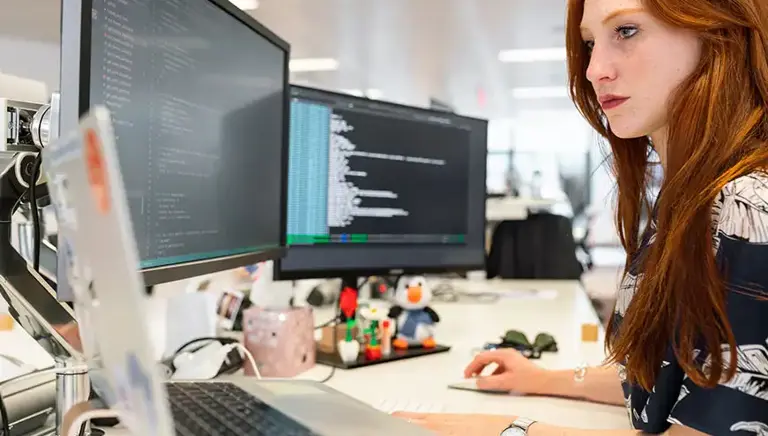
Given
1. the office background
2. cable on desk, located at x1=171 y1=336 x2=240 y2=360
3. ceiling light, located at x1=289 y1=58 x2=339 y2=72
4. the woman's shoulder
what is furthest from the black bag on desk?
ceiling light, located at x1=289 y1=58 x2=339 y2=72

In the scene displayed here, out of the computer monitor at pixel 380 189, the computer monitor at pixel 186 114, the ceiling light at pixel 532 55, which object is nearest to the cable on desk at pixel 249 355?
the computer monitor at pixel 186 114

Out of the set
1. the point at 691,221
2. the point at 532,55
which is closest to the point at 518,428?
the point at 691,221

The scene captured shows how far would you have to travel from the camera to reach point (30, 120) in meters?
0.69

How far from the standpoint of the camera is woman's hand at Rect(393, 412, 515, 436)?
74 centimetres

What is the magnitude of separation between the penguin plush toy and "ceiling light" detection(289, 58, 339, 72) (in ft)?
18.1

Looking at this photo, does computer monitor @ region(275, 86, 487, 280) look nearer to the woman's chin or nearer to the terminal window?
the terminal window

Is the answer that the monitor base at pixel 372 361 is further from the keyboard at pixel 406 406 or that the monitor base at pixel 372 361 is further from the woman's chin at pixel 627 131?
the woman's chin at pixel 627 131

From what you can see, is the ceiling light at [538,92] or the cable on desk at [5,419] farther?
the ceiling light at [538,92]

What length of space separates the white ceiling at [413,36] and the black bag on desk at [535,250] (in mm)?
1551

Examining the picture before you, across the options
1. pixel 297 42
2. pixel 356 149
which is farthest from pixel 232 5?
pixel 297 42

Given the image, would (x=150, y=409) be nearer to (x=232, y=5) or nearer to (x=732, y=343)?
(x=732, y=343)

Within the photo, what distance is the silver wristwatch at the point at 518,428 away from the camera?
74 centimetres

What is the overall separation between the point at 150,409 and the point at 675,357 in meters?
0.55

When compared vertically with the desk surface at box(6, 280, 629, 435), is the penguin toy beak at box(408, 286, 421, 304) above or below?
above
